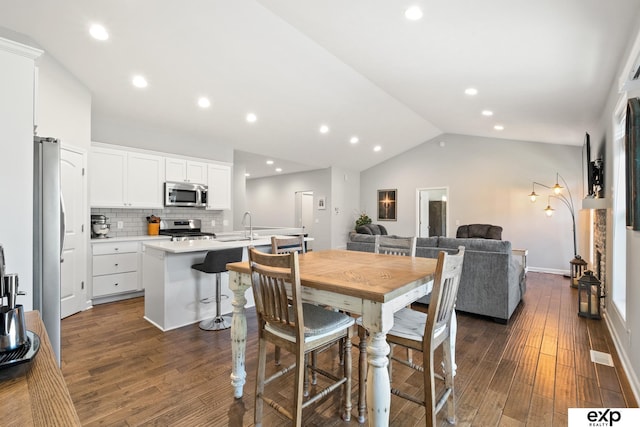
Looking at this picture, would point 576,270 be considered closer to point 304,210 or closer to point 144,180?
point 304,210

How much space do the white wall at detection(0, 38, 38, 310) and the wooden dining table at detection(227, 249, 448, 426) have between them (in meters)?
1.23

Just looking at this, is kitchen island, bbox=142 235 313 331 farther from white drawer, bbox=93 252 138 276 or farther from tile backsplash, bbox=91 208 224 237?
tile backsplash, bbox=91 208 224 237

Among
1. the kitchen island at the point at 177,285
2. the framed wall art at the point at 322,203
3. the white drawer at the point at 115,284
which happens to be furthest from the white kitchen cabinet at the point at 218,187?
the framed wall art at the point at 322,203

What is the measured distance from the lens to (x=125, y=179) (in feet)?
15.5

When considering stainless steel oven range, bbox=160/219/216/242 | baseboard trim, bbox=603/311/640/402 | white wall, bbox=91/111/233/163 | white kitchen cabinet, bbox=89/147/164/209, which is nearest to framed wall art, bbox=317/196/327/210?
white wall, bbox=91/111/233/163

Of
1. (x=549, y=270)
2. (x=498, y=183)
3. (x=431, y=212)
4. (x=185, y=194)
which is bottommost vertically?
(x=549, y=270)

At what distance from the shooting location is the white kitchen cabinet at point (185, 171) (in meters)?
5.22

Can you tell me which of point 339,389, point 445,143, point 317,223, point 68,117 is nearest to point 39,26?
point 68,117

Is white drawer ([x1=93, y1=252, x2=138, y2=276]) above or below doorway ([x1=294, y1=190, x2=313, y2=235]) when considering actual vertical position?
below

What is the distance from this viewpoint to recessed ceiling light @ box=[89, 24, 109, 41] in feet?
10.4

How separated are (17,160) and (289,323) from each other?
1.89m

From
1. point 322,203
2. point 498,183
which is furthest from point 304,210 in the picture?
point 498,183

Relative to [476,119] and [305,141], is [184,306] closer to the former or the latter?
[305,141]

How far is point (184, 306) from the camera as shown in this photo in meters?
3.44
